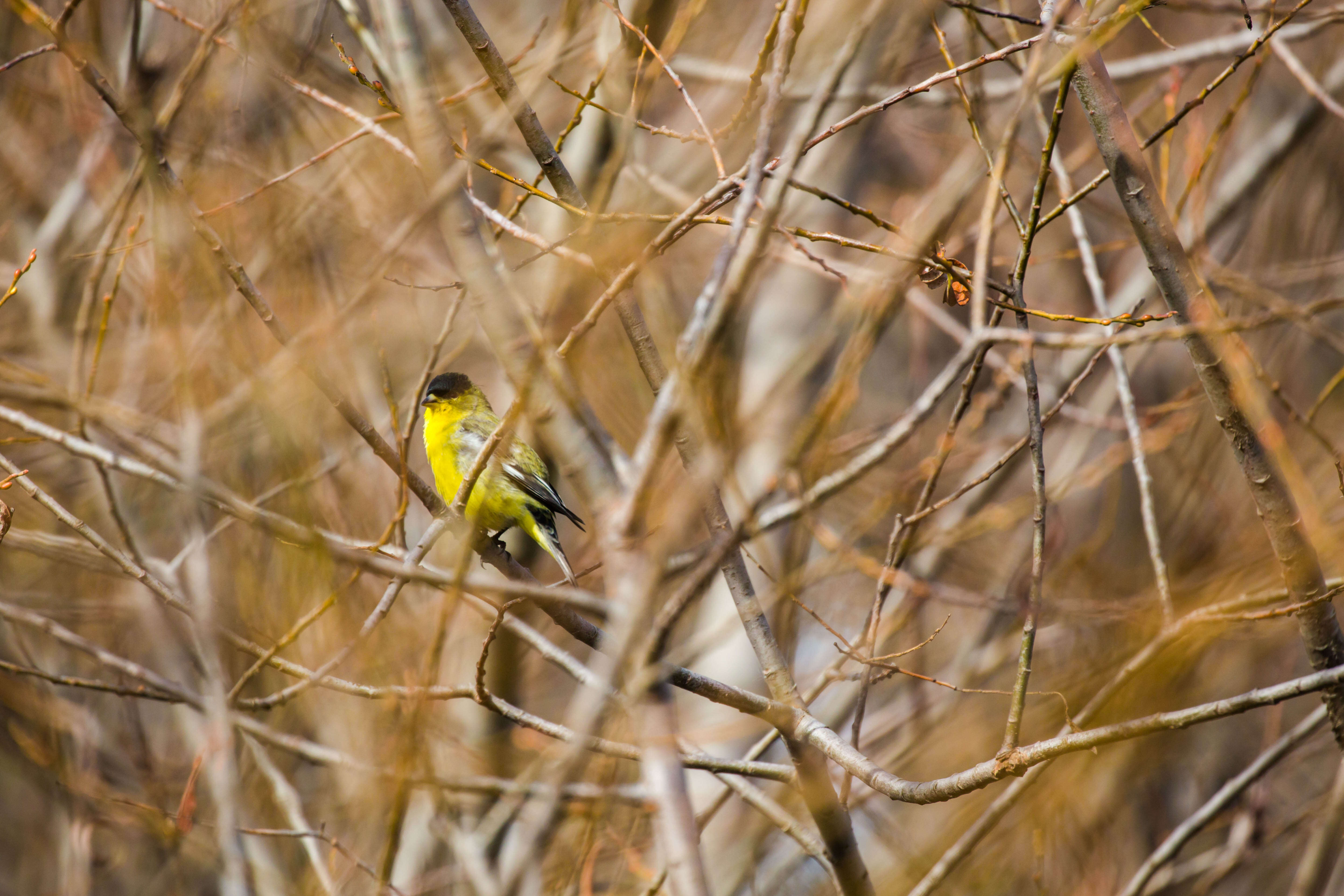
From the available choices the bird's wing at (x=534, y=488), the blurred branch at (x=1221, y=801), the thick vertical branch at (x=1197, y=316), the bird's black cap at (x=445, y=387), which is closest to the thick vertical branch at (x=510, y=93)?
the thick vertical branch at (x=1197, y=316)

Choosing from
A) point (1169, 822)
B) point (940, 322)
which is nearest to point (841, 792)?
point (940, 322)

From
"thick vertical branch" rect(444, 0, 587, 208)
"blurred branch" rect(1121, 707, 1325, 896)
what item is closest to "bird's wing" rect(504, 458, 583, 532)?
"thick vertical branch" rect(444, 0, 587, 208)

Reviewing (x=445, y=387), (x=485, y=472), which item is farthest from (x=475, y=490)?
(x=445, y=387)

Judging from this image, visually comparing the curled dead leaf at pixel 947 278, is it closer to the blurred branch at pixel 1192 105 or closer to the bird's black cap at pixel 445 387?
the blurred branch at pixel 1192 105

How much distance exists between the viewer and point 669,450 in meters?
1.70

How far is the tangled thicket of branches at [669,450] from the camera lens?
235 centimetres

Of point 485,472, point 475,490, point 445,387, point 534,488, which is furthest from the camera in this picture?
point 445,387

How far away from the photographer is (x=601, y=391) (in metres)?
5.30

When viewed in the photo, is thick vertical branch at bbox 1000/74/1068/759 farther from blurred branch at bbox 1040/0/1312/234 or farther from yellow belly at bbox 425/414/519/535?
yellow belly at bbox 425/414/519/535

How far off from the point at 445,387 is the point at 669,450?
15.2 feet

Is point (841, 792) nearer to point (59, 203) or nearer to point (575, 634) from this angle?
point (575, 634)

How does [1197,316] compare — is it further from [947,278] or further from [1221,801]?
[1221,801]

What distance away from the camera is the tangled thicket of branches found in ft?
7.70

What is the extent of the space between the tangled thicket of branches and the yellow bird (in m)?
0.37
